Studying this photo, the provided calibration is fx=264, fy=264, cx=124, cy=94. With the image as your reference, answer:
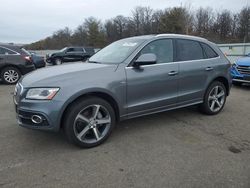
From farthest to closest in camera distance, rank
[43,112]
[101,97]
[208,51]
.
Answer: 1. [208,51]
2. [101,97]
3. [43,112]

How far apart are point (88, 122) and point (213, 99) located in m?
3.03

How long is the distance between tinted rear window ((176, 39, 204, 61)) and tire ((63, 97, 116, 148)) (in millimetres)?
1867

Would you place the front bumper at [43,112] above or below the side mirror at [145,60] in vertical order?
below

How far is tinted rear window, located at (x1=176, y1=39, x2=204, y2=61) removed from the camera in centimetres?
507

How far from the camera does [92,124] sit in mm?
4023

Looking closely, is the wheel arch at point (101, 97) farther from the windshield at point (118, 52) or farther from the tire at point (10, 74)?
the tire at point (10, 74)

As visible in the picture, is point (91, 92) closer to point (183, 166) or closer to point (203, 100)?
point (183, 166)

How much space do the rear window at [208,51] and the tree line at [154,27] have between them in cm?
3845

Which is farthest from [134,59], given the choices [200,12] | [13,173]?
[200,12]

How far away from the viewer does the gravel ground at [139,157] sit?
3.14 meters

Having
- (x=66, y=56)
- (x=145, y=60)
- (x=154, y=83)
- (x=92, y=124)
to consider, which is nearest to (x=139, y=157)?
(x=92, y=124)

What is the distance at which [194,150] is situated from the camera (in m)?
3.94

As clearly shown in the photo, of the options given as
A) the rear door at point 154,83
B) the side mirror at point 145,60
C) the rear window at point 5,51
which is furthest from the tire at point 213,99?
the rear window at point 5,51

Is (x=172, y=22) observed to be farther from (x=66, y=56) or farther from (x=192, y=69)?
(x=192, y=69)
